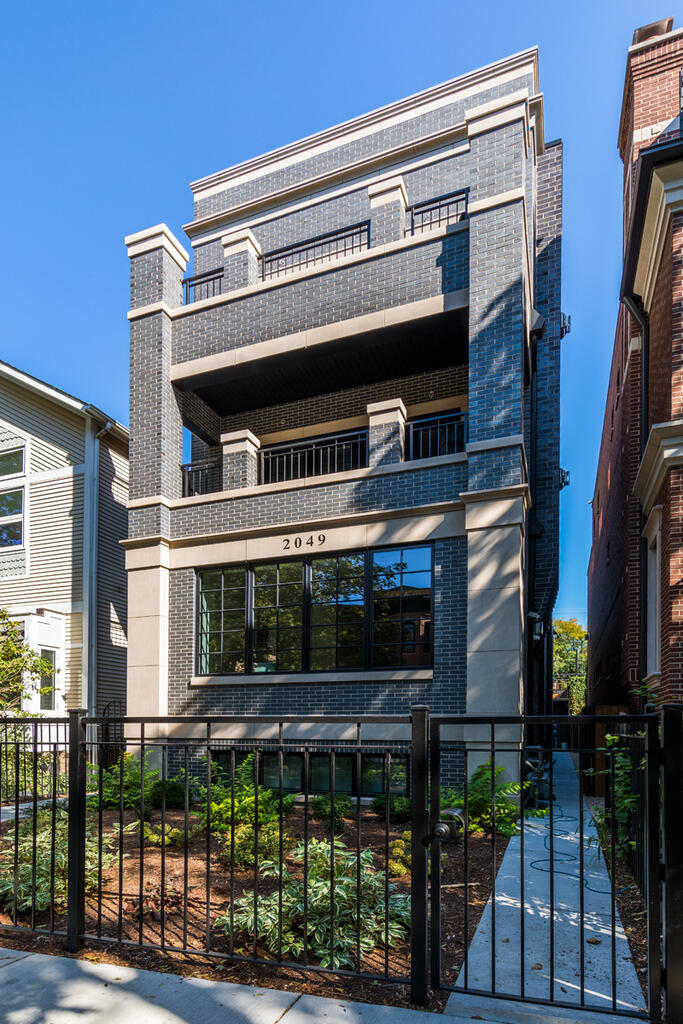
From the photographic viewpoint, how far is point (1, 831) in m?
8.72

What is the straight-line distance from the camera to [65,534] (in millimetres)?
15391

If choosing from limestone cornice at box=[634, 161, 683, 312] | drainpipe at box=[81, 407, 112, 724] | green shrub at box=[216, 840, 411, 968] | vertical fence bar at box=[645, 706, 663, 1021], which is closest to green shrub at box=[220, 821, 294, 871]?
green shrub at box=[216, 840, 411, 968]

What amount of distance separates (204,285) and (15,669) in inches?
356

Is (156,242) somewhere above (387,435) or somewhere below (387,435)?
above

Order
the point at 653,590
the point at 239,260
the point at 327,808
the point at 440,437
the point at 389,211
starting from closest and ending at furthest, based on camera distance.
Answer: the point at 327,808
the point at 653,590
the point at 389,211
the point at 440,437
the point at 239,260

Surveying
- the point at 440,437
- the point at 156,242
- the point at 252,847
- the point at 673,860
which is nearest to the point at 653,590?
the point at 440,437

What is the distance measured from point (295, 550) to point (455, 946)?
772 cm

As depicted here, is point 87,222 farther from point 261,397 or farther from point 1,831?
point 1,831

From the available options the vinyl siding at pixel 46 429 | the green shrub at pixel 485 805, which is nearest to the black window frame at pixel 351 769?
the green shrub at pixel 485 805

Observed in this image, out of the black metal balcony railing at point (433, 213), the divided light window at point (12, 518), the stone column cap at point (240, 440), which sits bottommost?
the divided light window at point (12, 518)

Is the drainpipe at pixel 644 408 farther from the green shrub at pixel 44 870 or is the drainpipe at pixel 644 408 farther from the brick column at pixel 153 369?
the brick column at pixel 153 369

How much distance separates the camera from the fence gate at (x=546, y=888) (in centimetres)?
358

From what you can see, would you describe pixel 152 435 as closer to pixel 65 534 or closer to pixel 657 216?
pixel 65 534

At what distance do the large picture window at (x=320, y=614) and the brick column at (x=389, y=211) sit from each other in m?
5.88
